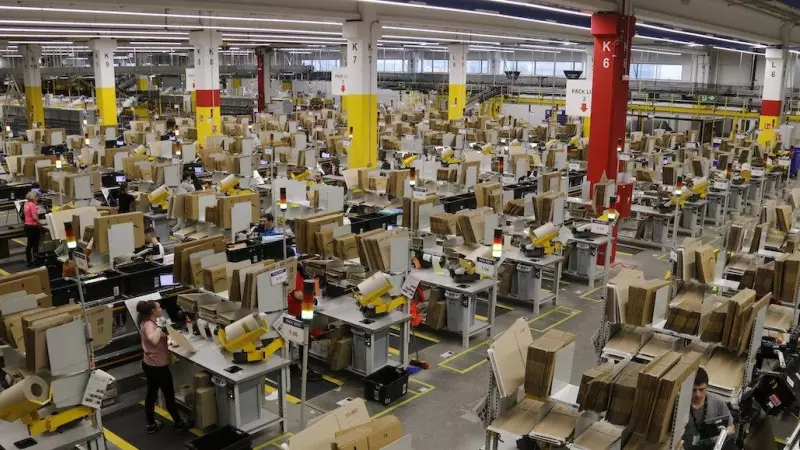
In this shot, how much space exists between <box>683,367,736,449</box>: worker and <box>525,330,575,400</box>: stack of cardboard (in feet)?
4.07

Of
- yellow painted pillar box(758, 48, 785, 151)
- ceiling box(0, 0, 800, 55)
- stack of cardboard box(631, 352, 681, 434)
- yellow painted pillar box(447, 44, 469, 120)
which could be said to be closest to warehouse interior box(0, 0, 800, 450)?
→ stack of cardboard box(631, 352, 681, 434)

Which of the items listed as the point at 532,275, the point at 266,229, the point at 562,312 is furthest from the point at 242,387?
the point at 562,312

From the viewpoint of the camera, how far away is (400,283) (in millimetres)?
9516

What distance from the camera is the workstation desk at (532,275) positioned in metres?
11.8

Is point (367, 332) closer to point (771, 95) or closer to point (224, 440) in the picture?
point (224, 440)

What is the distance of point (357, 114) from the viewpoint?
20.5m

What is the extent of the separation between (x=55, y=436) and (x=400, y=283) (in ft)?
14.7

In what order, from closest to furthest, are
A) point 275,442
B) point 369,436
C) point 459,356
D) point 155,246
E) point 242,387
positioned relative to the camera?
point 369,436 < point 242,387 < point 275,442 < point 459,356 < point 155,246

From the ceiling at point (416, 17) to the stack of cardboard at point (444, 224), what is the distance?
3.70 metres

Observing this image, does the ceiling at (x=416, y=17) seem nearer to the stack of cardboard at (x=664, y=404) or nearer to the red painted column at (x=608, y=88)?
the red painted column at (x=608, y=88)

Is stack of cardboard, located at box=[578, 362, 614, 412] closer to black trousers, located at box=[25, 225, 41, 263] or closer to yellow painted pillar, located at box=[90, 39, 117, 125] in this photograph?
black trousers, located at box=[25, 225, 41, 263]

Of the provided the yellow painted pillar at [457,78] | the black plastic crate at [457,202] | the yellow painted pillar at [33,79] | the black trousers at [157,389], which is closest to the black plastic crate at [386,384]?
the black trousers at [157,389]

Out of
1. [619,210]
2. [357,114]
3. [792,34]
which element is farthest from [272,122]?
[792,34]

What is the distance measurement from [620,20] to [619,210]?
3794mm
